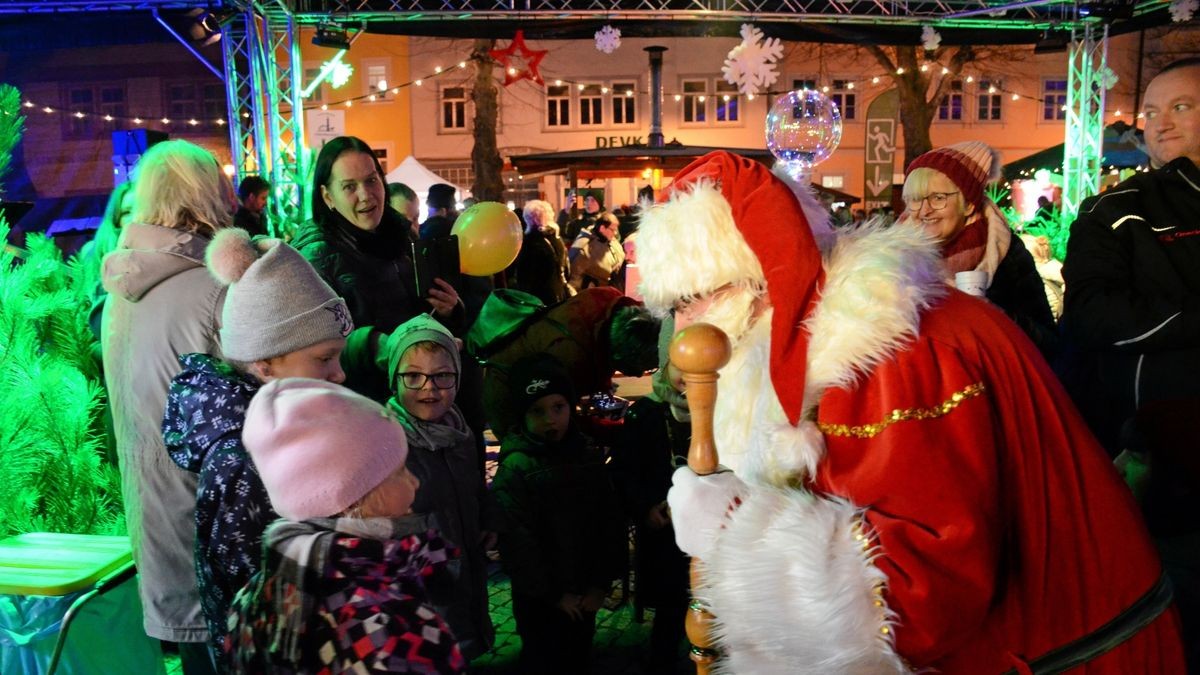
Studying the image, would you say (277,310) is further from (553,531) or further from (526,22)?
(526,22)

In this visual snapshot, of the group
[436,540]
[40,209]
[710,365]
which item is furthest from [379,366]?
[40,209]

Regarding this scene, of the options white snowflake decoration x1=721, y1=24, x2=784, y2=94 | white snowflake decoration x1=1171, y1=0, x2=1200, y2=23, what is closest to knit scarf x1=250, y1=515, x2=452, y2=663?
white snowflake decoration x1=721, y1=24, x2=784, y2=94

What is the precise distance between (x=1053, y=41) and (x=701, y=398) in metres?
12.7

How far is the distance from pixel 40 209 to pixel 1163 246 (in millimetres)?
22716

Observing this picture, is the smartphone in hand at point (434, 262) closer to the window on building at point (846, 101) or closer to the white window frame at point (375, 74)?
the white window frame at point (375, 74)

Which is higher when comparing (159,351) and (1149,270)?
(1149,270)

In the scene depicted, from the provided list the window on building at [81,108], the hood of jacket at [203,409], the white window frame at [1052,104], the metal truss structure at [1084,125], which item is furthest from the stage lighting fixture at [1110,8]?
the window on building at [81,108]

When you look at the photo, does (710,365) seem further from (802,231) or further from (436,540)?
(436,540)

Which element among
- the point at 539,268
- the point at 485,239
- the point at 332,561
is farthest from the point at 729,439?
the point at 539,268

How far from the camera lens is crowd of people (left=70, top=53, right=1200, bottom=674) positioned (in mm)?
1395

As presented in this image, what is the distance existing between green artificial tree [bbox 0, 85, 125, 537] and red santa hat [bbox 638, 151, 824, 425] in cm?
279

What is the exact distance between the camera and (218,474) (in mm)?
2127

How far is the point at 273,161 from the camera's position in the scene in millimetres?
9867

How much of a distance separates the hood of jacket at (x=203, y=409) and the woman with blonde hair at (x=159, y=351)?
347 mm
